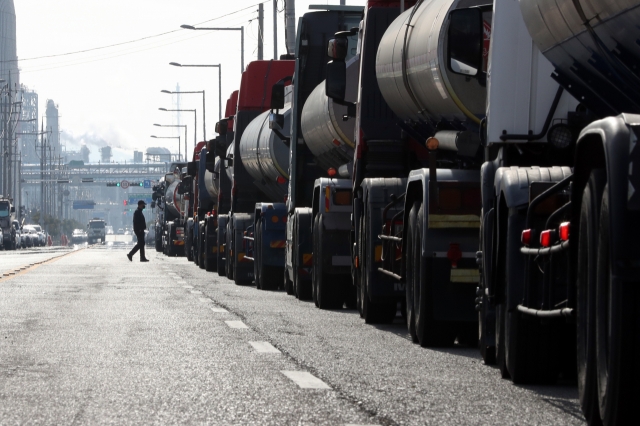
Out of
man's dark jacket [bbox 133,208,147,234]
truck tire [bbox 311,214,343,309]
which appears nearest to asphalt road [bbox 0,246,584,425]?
truck tire [bbox 311,214,343,309]

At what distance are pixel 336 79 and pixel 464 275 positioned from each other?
17.4 feet

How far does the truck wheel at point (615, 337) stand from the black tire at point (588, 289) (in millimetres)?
151

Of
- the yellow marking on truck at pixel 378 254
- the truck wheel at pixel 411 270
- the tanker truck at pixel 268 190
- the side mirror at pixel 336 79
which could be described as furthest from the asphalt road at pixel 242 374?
the tanker truck at pixel 268 190

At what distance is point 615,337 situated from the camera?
5.66m

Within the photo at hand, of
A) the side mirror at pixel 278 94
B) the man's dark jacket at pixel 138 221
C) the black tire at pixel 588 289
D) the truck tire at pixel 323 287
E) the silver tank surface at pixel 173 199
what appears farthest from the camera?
the silver tank surface at pixel 173 199

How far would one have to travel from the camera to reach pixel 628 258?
5551 mm

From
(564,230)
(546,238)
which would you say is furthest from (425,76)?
(564,230)

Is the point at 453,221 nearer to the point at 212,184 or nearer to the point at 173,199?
the point at 212,184

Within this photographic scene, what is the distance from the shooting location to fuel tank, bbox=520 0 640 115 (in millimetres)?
6609

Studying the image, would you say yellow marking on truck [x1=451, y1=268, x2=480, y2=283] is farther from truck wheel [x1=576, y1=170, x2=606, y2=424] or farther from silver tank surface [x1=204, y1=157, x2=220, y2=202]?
silver tank surface [x1=204, y1=157, x2=220, y2=202]

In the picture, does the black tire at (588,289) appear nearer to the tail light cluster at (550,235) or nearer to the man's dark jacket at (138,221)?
the tail light cluster at (550,235)

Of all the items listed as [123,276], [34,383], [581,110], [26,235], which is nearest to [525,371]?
[581,110]

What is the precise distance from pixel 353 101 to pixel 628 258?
10.9 metres

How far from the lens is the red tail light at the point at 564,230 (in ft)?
22.4
